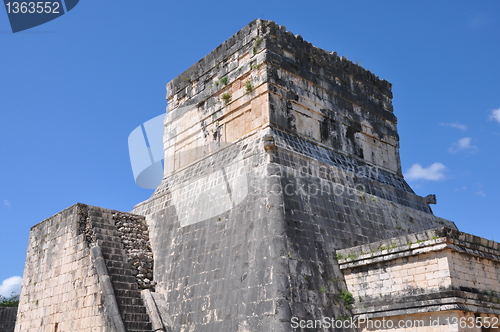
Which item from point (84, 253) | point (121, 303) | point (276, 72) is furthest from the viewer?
point (276, 72)

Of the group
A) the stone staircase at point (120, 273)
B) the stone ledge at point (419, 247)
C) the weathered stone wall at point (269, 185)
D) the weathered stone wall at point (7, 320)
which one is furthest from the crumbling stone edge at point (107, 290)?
the weathered stone wall at point (7, 320)

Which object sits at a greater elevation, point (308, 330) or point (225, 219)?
point (225, 219)

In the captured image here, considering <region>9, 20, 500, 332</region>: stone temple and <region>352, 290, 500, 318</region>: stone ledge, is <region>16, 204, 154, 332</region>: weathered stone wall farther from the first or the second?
<region>352, 290, 500, 318</region>: stone ledge

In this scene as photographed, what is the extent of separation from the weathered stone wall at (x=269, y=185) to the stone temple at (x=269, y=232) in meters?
0.03

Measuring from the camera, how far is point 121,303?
9.30 m

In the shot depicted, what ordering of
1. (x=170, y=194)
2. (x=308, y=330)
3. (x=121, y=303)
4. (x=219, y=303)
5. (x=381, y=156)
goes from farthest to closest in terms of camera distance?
(x=381, y=156) → (x=170, y=194) → (x=121, y=303) → (x=219, y=303) → (x=308, y=330)

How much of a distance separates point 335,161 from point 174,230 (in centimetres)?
411

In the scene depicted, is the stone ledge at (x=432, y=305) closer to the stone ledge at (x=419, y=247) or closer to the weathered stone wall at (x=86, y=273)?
the stone ledge at (x=419, y=247)

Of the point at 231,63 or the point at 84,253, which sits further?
the point at 231,63

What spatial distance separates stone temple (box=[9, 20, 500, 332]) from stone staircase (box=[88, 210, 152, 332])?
3 centimetres

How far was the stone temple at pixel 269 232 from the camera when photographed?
309 inches

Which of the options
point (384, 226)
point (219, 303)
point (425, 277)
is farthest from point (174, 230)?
point (425, 277)

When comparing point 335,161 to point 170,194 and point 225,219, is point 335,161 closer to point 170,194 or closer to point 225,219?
point 225,219

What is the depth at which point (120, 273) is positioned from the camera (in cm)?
999
